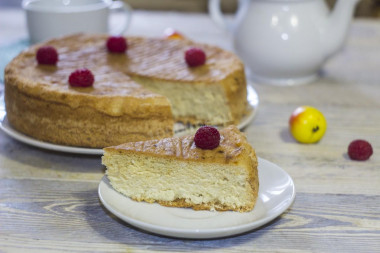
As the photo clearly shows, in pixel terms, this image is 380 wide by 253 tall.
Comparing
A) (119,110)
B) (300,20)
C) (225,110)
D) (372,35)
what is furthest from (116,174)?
(372,35)

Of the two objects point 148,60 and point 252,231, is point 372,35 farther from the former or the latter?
point 252,231

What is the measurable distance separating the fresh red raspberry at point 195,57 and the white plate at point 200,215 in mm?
912

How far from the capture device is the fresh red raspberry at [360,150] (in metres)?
2.41

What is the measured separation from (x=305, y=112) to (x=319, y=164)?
12.3 inches

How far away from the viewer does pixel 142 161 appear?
1990mm

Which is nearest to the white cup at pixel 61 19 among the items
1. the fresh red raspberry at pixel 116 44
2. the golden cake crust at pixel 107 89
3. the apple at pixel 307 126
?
the golden cake crust at pixel 107 89

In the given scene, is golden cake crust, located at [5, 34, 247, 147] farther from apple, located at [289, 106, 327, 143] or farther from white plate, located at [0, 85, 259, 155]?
apple, located at [289, 106, 327, 143]

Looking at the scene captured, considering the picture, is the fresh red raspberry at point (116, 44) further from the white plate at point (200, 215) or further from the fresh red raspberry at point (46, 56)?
the white plate at point (200, 215)

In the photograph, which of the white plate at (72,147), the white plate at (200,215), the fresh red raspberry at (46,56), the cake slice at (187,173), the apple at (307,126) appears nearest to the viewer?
the white plate at (200,215)

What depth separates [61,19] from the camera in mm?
3418

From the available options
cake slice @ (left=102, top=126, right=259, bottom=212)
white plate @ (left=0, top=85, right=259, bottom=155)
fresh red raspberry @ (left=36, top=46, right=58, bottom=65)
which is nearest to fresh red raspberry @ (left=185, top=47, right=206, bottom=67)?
white plate @ (left=0, top=85, right=259, bottom=155)

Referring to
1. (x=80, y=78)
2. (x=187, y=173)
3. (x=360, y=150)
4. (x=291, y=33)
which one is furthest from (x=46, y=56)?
(x=360, y=150)

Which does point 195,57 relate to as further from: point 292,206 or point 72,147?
point 292,206

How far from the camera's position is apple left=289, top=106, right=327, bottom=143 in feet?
8.41
